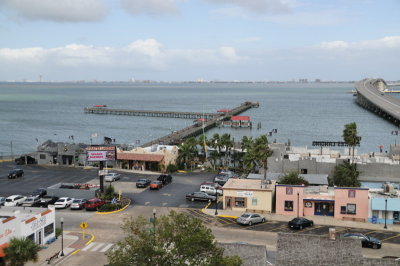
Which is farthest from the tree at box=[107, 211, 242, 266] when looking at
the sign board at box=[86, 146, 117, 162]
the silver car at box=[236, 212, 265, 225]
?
the sign board at box=[86, 146, 117, 162]

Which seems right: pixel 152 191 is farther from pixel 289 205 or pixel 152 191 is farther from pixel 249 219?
pixel 289 205

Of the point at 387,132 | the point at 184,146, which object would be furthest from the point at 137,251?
the point at 387,132

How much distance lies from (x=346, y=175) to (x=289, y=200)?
31.6 feet

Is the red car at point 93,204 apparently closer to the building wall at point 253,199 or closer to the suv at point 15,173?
the building wall at point 253,199

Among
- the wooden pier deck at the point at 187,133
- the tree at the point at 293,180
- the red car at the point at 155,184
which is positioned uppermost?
the wooden pier deck at the point at 187,133

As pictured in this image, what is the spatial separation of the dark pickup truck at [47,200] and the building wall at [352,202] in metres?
26.2

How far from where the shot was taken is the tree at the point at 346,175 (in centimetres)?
4541

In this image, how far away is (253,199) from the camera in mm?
41188

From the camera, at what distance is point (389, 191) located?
40.8 meters

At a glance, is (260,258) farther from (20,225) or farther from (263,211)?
(263,211)

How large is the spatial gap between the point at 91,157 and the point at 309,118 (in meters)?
129

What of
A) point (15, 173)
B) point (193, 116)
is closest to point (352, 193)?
point (15, 173)

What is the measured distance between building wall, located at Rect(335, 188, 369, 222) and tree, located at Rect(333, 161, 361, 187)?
20.6 ft

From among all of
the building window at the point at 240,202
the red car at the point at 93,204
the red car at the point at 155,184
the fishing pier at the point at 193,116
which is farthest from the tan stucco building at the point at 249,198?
the fishing pier at the point at 193,116
